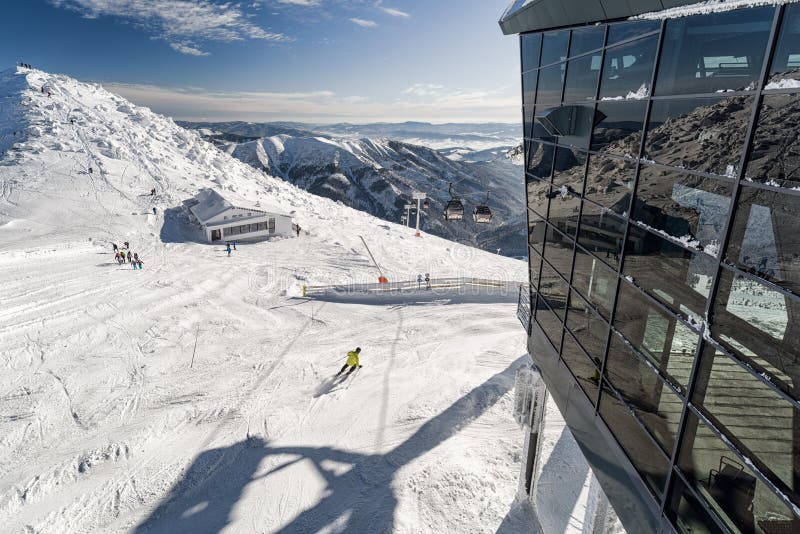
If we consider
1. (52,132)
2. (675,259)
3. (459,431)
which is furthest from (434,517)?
(52,132)

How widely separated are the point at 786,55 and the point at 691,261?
2050 millimetres

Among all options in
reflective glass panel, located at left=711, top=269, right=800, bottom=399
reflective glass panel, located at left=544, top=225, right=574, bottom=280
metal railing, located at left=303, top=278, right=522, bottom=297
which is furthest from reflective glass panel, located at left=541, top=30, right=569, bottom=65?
metal railing, located at left=303, top=278, right=522, bottom=297

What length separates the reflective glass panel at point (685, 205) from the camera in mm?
3934

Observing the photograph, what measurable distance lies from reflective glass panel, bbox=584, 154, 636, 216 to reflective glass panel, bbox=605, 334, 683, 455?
205 centimetres

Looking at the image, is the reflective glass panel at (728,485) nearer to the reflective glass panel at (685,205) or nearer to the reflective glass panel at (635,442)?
the reflective glass panel at (635,442)

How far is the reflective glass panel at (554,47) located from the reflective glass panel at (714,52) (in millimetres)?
3336

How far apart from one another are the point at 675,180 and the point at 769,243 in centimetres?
112

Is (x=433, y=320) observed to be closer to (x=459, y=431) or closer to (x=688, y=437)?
(x=459, y=431)

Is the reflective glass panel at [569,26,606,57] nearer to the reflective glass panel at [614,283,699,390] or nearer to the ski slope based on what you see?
the reflective glass panel at [614,283,699,390]

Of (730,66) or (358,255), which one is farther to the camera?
(358,255)

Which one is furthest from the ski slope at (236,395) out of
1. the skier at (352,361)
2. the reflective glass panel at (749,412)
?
the reflective glass panel at (749,412)

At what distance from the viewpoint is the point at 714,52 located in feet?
13.2

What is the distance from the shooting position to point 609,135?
231 inches

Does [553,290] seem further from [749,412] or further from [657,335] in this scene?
[749,412]
